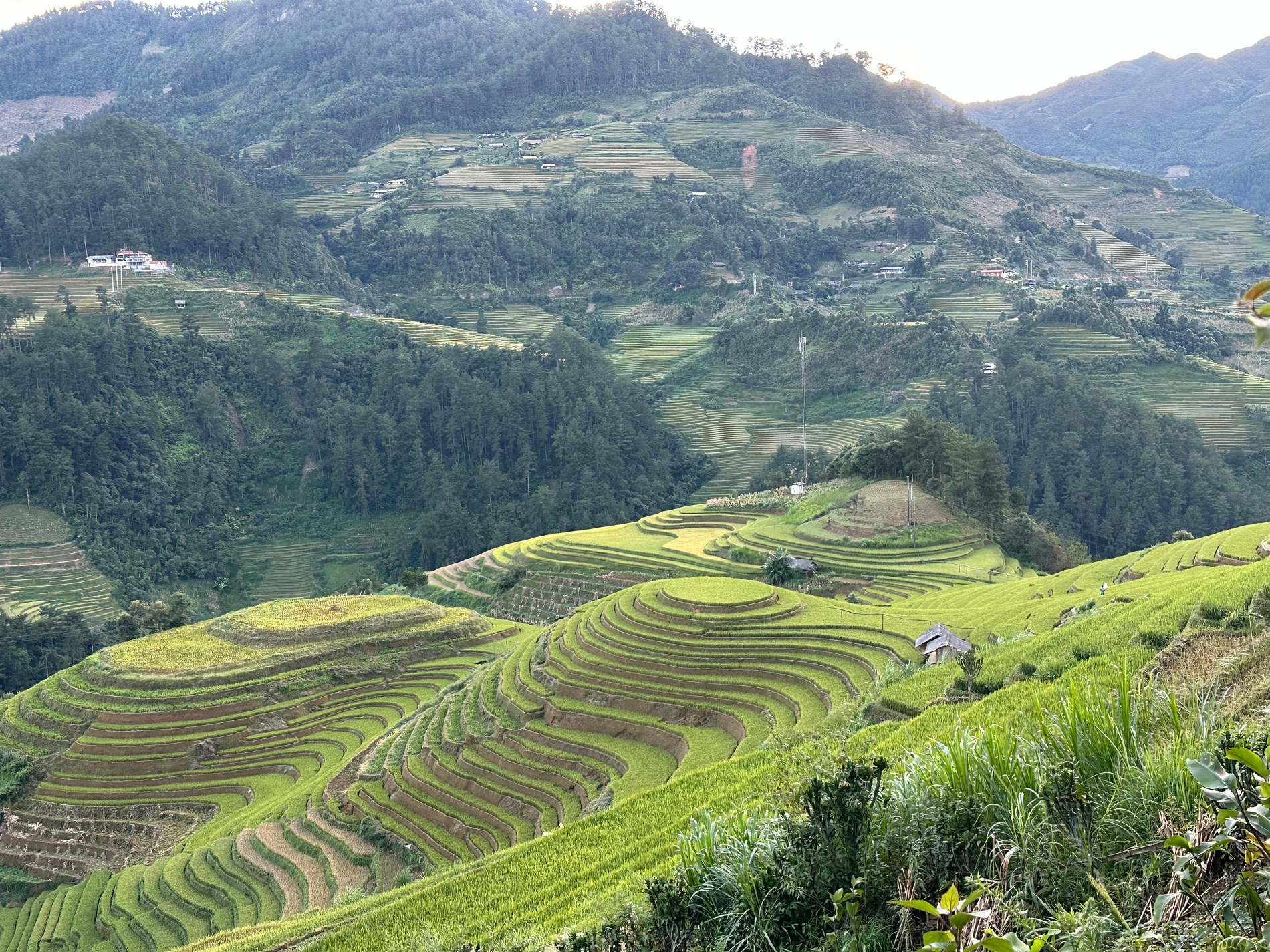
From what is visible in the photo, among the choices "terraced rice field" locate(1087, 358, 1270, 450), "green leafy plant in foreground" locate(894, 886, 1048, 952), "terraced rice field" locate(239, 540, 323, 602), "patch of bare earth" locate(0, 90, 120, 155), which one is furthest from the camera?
"patch of bare earth" locate(0, 90, 120, 155)

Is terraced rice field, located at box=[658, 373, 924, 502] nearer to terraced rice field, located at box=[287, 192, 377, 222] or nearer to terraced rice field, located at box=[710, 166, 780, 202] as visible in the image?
terraced rice field, located at box=[710, 166, 780, 202]

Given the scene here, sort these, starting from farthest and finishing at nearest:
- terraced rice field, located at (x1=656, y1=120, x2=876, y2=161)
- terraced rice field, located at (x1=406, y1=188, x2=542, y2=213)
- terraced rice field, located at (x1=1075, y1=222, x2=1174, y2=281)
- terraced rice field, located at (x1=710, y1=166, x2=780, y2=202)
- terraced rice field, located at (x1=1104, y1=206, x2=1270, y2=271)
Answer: terraced rice field, located at (x1=656, y1=120, x2=876, y2=161), terraced rice field, located at (x1=710, y1=166, x2=780, y2=202), terraced rice field, located at (x1=1104, y1=206, x2=1270, y2=271), terraced rice field, located at (x1=406, y1=188, x2=542, y2=213), terraced rice field, located at (x1=1075, y1=222, x2=1174, y2=281)

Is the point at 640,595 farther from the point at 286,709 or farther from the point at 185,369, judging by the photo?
the point at 185,369

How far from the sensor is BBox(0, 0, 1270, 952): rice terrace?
5.46m

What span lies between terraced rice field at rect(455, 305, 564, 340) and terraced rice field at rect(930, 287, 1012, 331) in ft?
83.3

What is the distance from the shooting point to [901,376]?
57.8 m

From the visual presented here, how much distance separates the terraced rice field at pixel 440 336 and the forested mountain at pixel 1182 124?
117134 millimetres

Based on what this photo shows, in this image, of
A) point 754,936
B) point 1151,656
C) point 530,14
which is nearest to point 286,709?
point 1151,656

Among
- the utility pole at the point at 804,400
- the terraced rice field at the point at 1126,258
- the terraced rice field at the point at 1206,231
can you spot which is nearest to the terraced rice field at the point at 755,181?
the terraced rice field at the point at 1126,258

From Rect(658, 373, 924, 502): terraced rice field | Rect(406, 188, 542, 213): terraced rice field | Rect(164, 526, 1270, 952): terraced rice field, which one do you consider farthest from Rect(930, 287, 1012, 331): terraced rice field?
Rect(164, 526, 1270, 952): terraced rice field

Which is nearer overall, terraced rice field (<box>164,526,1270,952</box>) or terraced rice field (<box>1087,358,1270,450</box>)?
terraced rice field (<box>164,526,1270,952</box>)

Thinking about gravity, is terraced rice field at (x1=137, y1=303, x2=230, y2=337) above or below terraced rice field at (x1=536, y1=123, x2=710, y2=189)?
below

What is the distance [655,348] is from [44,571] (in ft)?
128

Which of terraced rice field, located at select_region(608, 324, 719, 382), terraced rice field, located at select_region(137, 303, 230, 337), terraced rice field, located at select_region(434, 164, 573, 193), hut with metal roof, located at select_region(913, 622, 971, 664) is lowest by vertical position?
hut with metal roof, located at select_region(913, 622, 971, 664)
